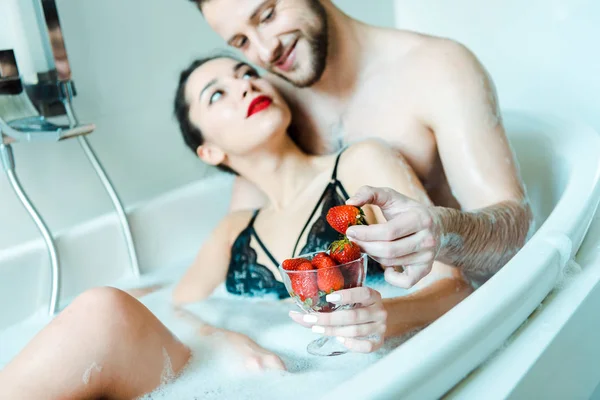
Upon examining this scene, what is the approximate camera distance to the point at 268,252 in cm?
135

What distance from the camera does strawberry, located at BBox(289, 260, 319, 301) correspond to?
2.63 ft

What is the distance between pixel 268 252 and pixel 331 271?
0.57m

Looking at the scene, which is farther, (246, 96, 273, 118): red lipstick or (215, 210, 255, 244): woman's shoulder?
(215, 210, 255, 244): woman's shoulder

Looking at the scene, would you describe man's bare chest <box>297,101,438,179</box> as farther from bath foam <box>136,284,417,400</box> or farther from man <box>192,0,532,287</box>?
bath foam <box>136,284,417,400</box>

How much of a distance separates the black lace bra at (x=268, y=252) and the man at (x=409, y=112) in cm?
16

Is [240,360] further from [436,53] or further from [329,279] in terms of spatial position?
[436,53]

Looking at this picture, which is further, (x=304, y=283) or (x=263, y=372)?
(x=263, y=372)

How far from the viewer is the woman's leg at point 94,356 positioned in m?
0.90

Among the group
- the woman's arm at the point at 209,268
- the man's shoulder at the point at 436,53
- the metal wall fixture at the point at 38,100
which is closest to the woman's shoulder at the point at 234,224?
the woman's arm at the point at 209,268

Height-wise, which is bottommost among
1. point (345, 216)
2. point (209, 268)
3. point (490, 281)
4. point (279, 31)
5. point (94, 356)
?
point (209, 268)

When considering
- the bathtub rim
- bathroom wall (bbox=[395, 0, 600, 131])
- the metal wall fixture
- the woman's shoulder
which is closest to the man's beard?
the woman's shoulder

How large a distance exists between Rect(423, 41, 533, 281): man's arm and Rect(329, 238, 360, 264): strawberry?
208 millimetres

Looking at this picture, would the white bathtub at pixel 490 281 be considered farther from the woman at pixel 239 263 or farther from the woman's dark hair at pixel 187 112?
the woman's dark hair at pixel 187 112

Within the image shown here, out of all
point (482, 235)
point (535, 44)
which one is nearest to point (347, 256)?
point (482, 235)
